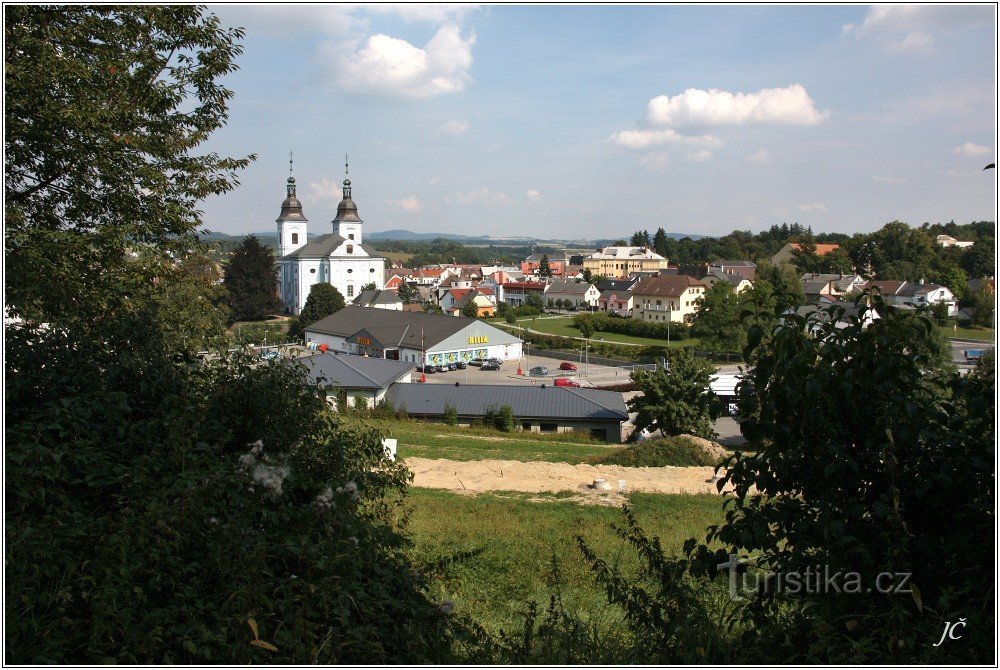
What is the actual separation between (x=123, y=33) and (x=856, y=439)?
6.96 meters

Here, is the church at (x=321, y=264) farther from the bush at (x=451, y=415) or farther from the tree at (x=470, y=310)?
the bush at (x=451, y=415)

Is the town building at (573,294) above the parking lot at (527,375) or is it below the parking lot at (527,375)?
above

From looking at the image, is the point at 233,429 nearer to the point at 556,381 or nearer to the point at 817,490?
the point at 817,490

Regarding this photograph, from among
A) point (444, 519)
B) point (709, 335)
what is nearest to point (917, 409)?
point (444, 519)

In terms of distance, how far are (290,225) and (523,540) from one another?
8931cm

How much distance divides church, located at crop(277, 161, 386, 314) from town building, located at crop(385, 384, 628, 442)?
5639 centimetres

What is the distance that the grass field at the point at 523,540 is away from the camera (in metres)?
6.18

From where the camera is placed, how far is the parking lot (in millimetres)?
44062

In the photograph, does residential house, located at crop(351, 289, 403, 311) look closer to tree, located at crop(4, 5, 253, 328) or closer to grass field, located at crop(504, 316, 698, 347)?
grass field, located at crop(504, 316, 698, 347)

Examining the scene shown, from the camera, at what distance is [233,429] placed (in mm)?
4781

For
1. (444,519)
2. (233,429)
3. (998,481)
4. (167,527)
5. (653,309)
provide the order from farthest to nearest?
(653,309), (444,519), (233,429), (167,527), (998,481)

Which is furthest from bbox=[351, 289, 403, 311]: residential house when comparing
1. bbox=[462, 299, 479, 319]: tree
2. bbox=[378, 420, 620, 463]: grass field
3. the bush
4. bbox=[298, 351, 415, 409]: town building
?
bbox=[378, 420, 620, 463]: grass field

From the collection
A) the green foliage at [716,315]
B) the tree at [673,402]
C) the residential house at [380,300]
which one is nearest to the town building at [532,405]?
the tree at [673,402]

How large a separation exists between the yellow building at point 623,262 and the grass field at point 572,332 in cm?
5171
